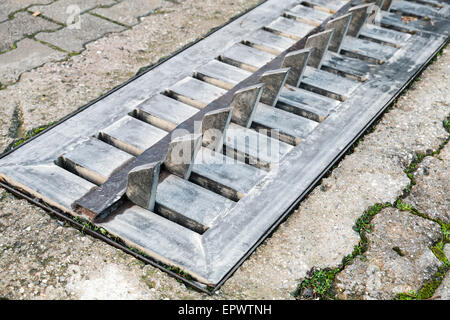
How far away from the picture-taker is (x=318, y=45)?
372 cm

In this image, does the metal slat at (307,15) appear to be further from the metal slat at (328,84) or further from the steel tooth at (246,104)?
the steel tooth at (246,104)

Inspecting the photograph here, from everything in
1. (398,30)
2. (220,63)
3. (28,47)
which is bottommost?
(28,47)

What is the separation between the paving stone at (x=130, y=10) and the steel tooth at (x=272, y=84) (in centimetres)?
169

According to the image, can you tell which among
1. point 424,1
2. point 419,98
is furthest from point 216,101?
point 424,1

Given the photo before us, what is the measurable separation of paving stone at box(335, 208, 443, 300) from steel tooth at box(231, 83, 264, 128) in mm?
976

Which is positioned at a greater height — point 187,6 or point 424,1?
point 424,1

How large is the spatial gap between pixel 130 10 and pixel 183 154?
2.46m

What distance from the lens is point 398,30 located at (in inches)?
174

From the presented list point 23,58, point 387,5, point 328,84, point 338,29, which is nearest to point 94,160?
point 23,58

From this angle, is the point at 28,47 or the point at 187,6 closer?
the point at 28,47

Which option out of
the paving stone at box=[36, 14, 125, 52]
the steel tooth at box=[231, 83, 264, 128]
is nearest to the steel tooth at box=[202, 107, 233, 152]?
the steel tooth at box=[231, 83, 264, 128]

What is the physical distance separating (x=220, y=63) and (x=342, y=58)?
98 centimetres

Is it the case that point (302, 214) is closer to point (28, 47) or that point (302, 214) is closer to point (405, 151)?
point (405, 151)

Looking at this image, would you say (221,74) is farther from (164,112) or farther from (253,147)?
(253,147)
